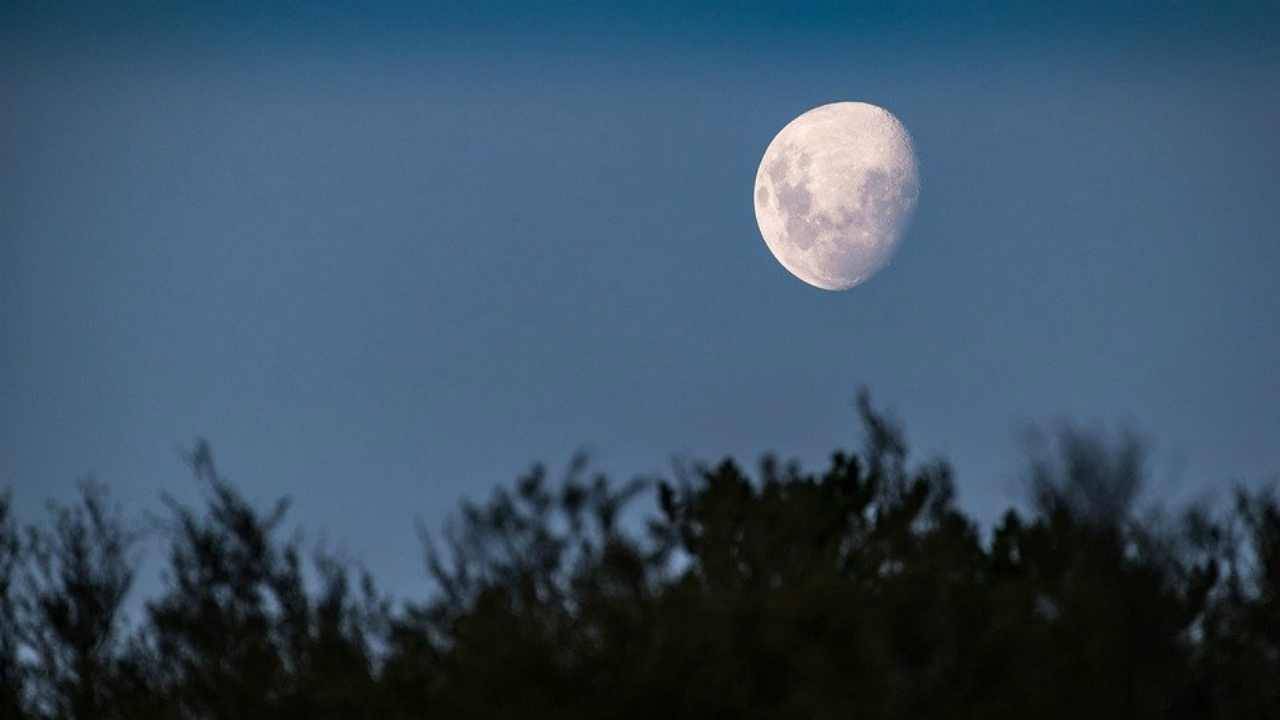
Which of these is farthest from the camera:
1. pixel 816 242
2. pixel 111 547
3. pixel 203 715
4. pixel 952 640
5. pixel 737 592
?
pixel 816 242

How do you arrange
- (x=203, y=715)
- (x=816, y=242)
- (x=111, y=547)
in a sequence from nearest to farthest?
(x=203, y=715) → (x=111, y=547) → (x=816, y=242)

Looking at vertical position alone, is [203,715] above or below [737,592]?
above

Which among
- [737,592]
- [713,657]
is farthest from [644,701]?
[737,592]

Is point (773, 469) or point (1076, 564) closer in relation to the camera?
point (1076, 564)

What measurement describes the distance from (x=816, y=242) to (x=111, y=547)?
530 inches

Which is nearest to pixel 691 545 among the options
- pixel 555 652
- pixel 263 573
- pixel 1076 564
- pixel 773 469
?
pixel 773 469

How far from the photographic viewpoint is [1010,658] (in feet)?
48.1

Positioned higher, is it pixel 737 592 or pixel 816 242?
pixel 816 242

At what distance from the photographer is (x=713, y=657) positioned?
15.1 meters

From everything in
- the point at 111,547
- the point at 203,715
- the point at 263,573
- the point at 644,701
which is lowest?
the point at 644,701

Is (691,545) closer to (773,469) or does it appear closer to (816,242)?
(773,469)

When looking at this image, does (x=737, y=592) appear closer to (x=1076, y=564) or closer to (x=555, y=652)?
(x=555, y=652)

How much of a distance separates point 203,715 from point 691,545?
23.2 feet

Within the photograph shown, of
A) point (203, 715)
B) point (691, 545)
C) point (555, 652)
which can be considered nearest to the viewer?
point (555, 652)
